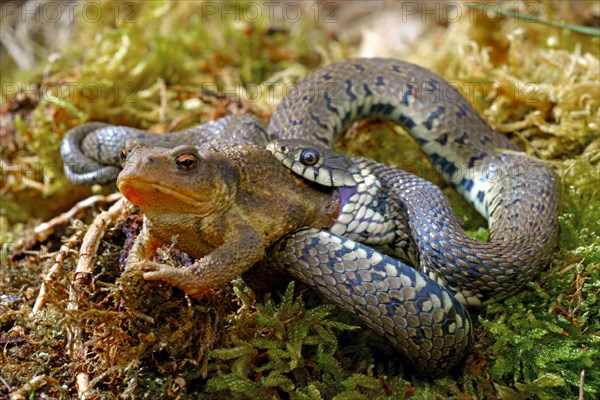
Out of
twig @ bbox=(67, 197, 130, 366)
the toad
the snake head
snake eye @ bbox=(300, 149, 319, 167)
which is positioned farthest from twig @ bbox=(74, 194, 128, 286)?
snake eye @ bbox=(300, 149, 319, 167)

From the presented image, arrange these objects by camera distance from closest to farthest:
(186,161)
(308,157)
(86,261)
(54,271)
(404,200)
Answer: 1. (186,161)
2. (86,261)
3. (54,271)
4. (308,157)
5. (404,200)

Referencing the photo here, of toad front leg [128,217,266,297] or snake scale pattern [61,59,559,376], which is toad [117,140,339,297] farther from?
snake scale pattern [61,59,559,376]


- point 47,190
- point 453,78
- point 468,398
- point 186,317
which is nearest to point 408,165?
point 453,78

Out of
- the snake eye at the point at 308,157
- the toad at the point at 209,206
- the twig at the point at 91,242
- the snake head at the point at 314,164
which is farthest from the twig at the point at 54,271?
the snake eye at the point at 308,157

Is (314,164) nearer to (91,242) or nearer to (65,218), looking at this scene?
(91,242)

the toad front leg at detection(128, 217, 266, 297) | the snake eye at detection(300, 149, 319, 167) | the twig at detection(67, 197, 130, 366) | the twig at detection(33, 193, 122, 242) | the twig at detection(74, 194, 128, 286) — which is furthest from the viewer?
the twig at detection(33, 193, 122, 242)

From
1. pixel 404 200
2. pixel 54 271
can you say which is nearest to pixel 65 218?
pixel 54 271
